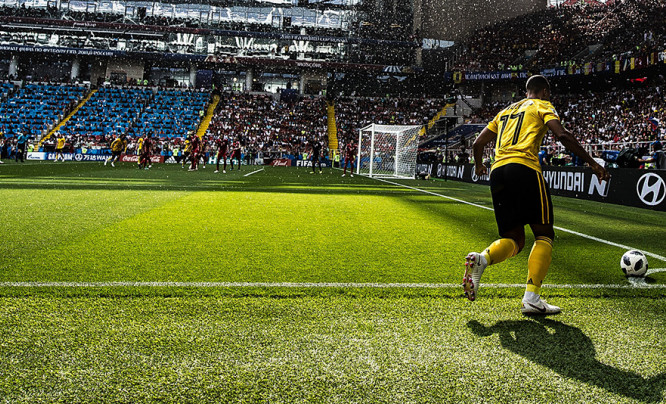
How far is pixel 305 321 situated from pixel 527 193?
6.12ft

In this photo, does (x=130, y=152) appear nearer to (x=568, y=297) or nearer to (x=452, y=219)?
(x=452, y=219)

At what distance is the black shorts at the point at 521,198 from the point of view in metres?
3.73

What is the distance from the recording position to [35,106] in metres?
50.6

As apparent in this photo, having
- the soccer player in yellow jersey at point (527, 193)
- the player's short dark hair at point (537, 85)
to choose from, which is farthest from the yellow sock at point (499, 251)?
the player's short dark hair at point (537, 85)

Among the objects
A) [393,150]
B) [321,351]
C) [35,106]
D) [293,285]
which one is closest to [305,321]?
[321,351]

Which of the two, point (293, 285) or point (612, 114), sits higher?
point (612, 114)

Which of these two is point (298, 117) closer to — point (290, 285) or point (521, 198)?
point (290, 285)

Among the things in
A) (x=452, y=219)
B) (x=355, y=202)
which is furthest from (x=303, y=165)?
(x=452, y=219)

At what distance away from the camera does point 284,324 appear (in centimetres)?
314

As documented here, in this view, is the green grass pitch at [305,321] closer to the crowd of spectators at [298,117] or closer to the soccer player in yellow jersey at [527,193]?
the soccer player in yellow jersey at [527,193]

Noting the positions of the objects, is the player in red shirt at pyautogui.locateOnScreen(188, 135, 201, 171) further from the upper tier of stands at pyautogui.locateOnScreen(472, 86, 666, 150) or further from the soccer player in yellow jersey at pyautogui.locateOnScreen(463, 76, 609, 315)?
the upper tier of stands at pyautogui.locateOnScreen(472, 86, 666, 150)

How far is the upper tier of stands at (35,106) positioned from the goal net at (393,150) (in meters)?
30.6

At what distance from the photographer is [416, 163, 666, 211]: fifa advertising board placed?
12.9 meters

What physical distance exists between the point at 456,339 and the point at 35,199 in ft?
31.2
